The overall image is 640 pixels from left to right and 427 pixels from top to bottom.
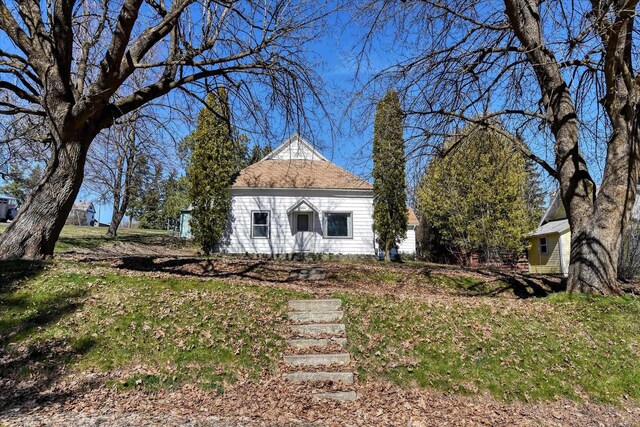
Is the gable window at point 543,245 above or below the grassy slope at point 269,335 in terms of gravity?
above

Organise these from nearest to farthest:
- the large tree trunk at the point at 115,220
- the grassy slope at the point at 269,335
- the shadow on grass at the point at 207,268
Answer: the grassy slope at the point at 269,335
the shadow on grass at the point at 207,268
the large tree trunk at the point at 115,220

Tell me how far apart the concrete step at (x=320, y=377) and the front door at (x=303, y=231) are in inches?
528

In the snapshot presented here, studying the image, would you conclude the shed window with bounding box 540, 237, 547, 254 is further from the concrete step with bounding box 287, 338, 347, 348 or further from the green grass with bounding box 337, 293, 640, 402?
the concrete step with bounding box 287, 338, 347, 348

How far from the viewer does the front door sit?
18.8 meters

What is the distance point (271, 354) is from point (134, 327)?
2075 mm

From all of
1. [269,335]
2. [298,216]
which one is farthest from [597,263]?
[298,216]

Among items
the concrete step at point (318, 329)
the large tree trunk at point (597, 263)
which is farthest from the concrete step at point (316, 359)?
the large tree trunk at point (597, 263)

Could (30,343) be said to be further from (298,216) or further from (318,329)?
(298,216)

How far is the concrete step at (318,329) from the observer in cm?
639

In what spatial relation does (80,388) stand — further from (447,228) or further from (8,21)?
(447,228)

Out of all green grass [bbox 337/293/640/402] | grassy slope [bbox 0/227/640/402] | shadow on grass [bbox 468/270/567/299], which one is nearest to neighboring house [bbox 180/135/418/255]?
shadow on grass [bbox 468/270/567/299]

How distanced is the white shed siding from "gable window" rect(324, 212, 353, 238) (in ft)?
0.59

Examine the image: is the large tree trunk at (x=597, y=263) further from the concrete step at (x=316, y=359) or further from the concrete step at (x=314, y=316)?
the concrete step at (x=316, y=359)

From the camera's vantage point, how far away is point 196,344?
5.78 m
